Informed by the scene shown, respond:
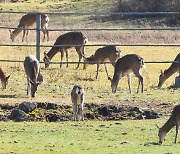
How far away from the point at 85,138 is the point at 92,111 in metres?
3.68

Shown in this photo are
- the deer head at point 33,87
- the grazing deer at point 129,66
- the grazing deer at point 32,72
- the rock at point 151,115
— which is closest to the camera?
the rock at point 151,115

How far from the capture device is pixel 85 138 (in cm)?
1445

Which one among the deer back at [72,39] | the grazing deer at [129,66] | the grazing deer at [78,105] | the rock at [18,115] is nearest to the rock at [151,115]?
the grazing deer at [78,105]

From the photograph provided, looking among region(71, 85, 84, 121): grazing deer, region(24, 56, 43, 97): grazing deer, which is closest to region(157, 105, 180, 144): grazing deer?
region(71, 85, 84, 121): grazing deer

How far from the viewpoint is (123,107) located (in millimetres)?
18203

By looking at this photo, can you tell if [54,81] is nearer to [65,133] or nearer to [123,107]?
[123,107]

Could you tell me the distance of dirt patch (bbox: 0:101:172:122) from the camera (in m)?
17.3

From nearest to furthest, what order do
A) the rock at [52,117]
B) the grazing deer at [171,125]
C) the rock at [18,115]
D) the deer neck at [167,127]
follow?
the grazing deer at [171,125] → the deer neck at [167,127] → the rock at [18,115] → the rock at [52,117]

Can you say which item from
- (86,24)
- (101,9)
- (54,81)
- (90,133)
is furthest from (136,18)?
(90,133)

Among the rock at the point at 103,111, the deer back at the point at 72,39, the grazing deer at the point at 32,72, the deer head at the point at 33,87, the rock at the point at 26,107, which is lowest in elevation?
the rock at the point at 103,111

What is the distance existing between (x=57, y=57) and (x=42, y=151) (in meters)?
18.1

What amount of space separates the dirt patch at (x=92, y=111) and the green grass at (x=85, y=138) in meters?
0.78

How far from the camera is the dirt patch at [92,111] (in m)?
17.3

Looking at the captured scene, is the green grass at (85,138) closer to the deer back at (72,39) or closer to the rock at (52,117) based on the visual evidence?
the rock at (52,117)
